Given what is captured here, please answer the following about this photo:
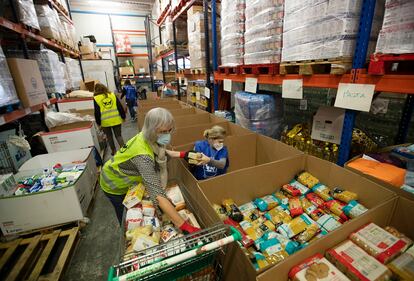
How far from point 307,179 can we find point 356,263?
3.48 ft

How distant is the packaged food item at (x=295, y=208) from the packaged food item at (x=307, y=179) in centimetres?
23

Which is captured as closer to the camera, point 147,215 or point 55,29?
point 147,215

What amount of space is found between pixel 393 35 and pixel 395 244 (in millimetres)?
1407

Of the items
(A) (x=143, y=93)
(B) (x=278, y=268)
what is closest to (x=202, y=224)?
(B) (x=278, y=268)

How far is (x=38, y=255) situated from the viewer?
8.09 ft

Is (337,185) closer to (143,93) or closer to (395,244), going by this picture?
(395,244)

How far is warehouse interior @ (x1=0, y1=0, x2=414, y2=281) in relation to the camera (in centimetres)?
127

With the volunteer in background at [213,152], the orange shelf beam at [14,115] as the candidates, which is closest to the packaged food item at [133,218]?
the volunteer in background at [213,152]

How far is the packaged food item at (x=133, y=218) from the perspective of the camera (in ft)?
5.07

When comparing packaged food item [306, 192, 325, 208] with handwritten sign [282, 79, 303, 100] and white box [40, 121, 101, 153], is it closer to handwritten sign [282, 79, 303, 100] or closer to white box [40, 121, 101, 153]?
handwritten sign [282, 79, 303, 100]

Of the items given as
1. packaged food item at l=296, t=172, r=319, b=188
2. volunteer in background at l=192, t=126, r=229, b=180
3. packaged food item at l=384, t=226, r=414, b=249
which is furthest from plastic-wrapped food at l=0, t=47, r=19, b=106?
packaged food item at l=384, t=226, r=414, b=249

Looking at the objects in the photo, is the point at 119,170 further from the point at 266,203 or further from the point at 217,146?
the point at 266,203

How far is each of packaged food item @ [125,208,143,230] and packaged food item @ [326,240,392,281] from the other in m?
1.32

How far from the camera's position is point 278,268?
3.58 feet
